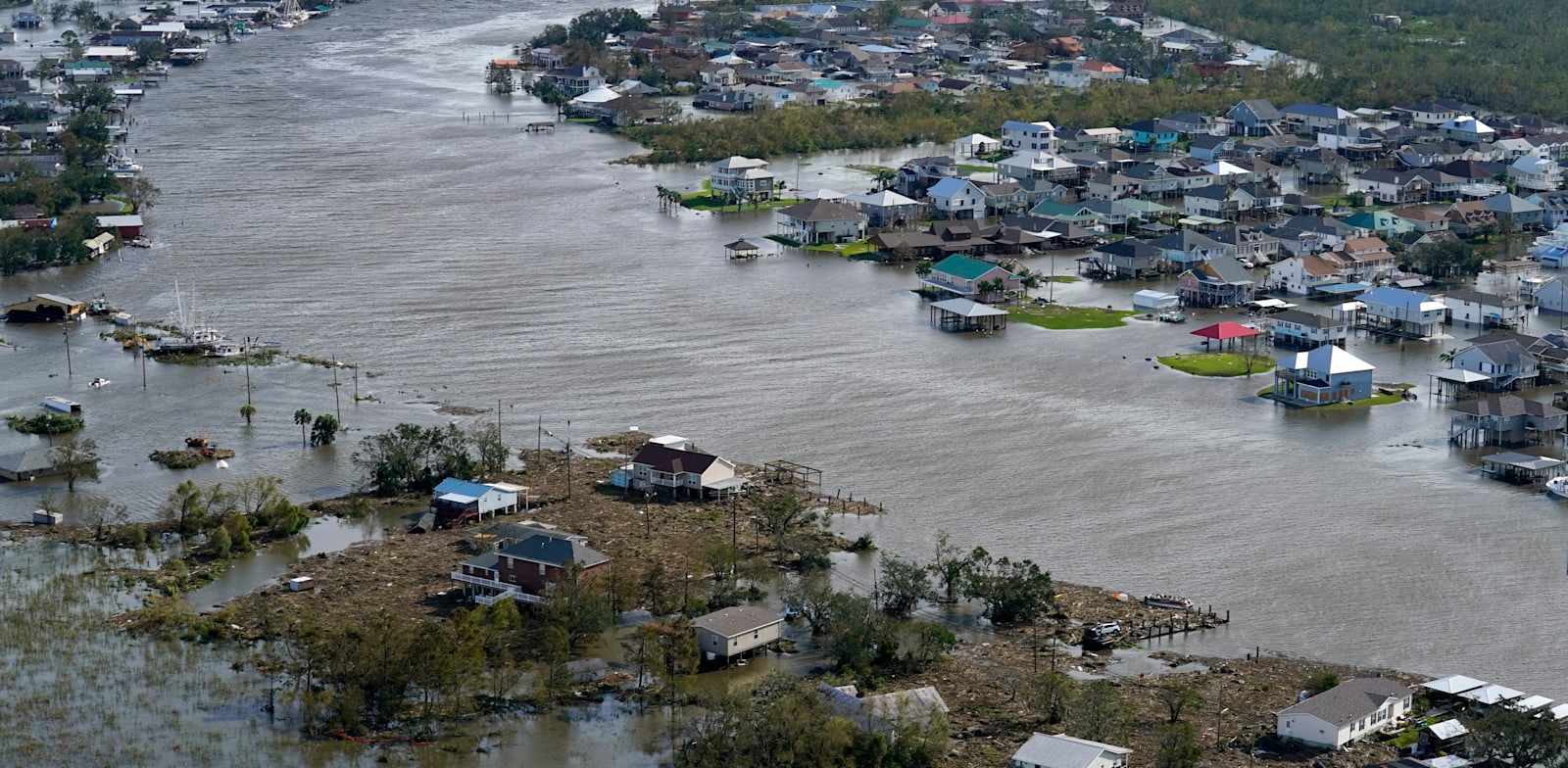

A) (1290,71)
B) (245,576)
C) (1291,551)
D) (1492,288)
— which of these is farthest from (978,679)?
(1290,71)

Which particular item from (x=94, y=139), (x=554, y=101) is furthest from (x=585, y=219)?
(x=554, y=101)

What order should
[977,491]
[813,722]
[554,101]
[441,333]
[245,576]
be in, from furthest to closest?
[554,101]
[441,333]
[977,491]
[245,576]
[813,722]

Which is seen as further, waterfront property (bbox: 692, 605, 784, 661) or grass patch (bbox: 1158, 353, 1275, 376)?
grass patch (bbox: 1158, 353, 1275, 376)

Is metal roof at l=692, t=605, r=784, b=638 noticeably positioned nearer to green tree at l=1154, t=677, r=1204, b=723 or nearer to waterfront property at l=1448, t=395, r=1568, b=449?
green tree at l=1154, t=677, r=1204, b=723

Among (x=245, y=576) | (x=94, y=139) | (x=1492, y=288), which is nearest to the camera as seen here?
(x=245, y=576)

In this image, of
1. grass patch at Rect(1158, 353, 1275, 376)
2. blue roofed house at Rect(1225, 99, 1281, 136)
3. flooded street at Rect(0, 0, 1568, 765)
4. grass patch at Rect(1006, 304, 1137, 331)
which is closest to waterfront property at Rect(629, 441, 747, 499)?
flooded street at Rect(0, 0, 1568, 765)

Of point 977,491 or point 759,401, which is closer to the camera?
point 977,491

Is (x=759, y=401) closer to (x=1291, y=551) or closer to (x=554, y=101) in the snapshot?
(x=1291, y=551)
